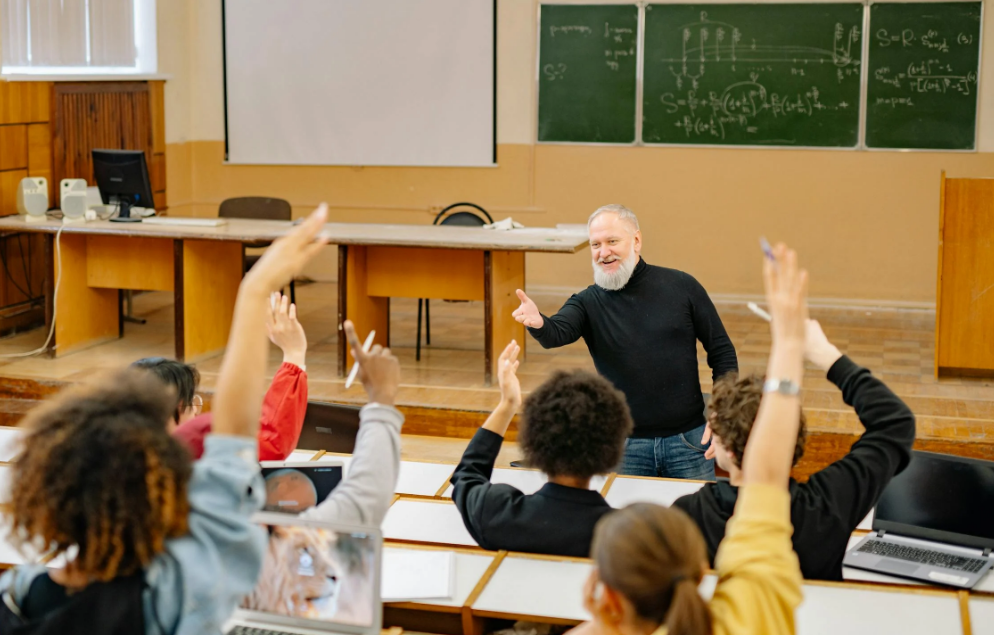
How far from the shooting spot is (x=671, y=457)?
129 inches

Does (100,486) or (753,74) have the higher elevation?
(753,74)

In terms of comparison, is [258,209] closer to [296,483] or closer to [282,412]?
[282,412]

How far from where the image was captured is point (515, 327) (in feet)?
18.5

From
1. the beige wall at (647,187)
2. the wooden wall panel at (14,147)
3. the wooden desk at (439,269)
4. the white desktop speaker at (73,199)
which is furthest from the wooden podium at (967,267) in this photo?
the wooden wall panel at (14,147)

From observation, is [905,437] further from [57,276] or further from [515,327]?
[57,276]

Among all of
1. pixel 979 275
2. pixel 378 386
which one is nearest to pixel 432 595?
pixel 378 386

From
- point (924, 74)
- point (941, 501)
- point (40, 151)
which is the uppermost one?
point (924, 74)

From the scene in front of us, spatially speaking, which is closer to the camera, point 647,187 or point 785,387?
point 785,387

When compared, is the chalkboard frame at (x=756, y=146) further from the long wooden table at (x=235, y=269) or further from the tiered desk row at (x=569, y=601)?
the tiered desk row at (x=569, y=601)

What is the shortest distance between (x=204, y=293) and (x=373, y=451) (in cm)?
449

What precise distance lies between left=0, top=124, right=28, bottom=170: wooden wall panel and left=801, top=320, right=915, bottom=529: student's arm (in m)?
5.49

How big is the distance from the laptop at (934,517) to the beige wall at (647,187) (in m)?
5.00

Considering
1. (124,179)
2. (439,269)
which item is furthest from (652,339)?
(124,179)

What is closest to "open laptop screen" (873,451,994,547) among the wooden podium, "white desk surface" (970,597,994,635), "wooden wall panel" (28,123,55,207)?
"white desk surface" (970,597,994,635)
